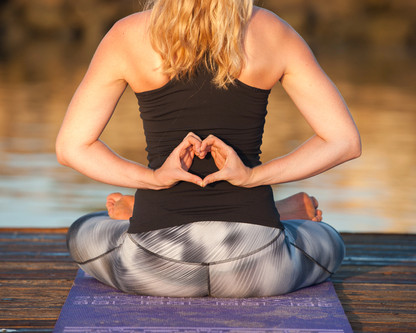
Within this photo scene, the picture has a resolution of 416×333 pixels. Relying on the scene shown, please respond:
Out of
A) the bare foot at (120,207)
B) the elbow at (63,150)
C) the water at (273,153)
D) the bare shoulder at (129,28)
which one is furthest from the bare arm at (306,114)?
the water at (273,153)

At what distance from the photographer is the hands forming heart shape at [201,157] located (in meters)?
2.20

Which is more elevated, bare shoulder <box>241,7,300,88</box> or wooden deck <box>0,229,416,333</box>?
bare shoulder <box>241,7,300,88</box>

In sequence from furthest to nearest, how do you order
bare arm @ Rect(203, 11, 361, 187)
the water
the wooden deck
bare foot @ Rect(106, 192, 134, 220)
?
the water, bare foot @ Rect(106, 192, 134, 220), the wooden deck, bare arm @ Rect(203, 11, 361, 187)

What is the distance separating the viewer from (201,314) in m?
2.29

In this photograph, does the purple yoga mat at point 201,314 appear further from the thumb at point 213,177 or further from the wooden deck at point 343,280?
the thumb at point 213,177

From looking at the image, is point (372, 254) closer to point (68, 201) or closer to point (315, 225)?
point (315, 225)

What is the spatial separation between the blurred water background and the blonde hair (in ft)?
3.91

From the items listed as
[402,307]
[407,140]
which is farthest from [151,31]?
[407,140]

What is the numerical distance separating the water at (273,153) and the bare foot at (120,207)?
1.60m

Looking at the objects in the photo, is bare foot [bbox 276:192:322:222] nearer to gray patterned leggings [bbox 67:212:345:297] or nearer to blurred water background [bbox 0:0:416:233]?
gray patterned leggings [bbox 67:212:345:297]

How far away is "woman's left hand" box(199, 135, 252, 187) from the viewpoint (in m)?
2.20

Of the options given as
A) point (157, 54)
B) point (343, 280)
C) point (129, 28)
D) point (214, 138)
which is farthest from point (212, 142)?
point (343, 280)

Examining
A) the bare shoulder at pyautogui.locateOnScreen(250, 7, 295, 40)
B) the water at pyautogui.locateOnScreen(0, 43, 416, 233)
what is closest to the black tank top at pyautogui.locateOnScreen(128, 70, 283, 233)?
the bare shoulder at pyautogui.locateOnScreen(250, 7, 295, 40)

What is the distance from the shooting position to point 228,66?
2.19 meters
